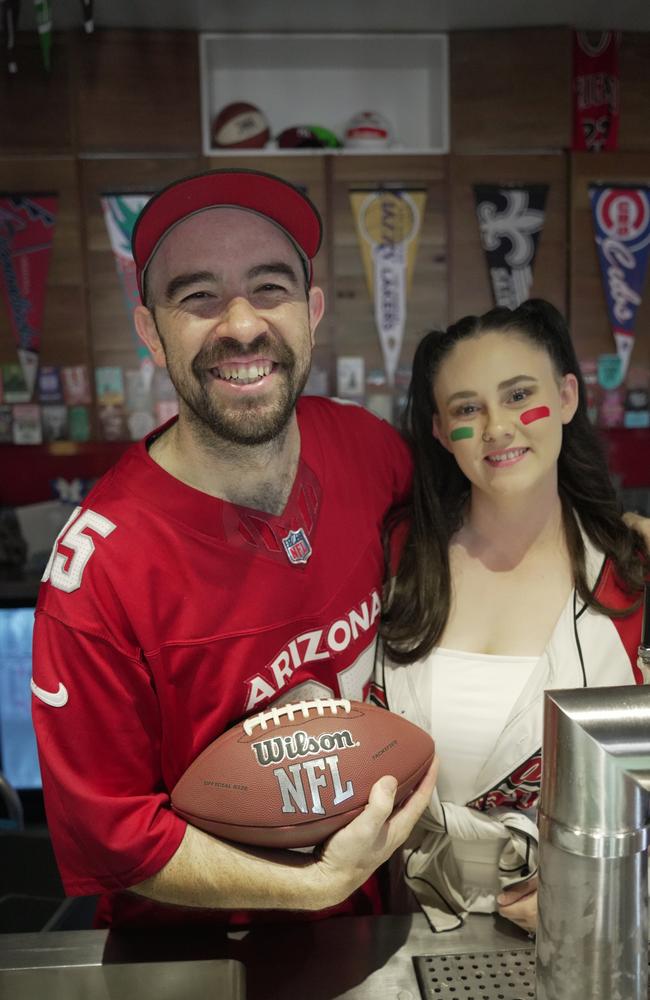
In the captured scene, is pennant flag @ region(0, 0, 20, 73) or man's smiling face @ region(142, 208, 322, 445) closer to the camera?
man's smiling face @ region(142, 208, 322, 445)

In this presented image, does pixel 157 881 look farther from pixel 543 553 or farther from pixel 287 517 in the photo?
pixel 543 553

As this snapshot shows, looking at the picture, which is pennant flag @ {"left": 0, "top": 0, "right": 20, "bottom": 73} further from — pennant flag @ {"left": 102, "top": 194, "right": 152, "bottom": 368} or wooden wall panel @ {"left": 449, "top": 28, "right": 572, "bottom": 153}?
wooden wall panel @ {"left": 449, "top": 28, "right": 572, "bottom": 153}

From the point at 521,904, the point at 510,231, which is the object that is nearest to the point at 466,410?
the point at 521,904

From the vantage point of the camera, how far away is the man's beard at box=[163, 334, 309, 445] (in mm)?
1189

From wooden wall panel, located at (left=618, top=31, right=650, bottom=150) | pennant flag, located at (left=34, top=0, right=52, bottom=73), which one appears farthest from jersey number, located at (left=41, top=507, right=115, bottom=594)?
wooden wall panel, located at (left=618, top=31, right=650, bottom=150)

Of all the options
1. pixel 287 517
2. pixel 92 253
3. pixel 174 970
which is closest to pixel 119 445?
pixel 92 253

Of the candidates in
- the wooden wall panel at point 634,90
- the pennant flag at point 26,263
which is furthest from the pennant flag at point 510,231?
the pennant flag at point 26,263

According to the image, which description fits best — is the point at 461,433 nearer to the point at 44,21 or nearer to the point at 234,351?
the point at 234,351

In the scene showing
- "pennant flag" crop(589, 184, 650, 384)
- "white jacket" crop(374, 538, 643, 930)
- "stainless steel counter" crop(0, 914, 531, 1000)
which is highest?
"pennant flag" crop(589, 184, 650, 384)

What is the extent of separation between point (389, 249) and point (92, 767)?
318 centimetres

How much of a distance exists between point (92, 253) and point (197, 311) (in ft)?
9.37

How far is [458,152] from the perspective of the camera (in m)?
3.73

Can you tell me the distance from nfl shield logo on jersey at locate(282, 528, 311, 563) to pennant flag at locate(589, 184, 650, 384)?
3141 millimetres

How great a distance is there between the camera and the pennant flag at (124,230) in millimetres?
3678
